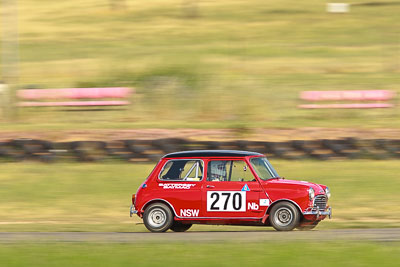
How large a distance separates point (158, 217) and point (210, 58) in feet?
90.2

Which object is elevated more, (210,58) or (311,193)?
(210,58)

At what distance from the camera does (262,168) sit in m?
10.1

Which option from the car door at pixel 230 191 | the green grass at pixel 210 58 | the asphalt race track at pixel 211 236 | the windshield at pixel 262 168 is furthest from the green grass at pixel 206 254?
the green grass at pixel 210 58

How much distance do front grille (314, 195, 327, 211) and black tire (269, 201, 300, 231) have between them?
0.32 meters

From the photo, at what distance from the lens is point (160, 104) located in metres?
22.9

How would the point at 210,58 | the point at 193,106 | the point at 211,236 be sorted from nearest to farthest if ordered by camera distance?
the point at 211,236, the point at 193,106, the point at 210,58

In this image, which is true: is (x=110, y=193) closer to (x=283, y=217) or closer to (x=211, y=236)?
(x=211, y=236)

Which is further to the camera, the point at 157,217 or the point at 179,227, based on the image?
the point at 179,227

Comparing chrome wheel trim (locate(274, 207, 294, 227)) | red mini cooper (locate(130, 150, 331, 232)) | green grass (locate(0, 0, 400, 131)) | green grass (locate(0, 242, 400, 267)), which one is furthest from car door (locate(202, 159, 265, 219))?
green grass (locate(0, 0, 400, 131))

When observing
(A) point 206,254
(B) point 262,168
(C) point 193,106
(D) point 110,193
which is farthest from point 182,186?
(C) point 193,106

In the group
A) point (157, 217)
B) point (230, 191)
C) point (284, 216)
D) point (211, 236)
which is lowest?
point (211, 236)

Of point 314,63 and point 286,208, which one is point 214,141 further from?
point 314,63

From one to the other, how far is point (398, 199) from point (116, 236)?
6.75 metres

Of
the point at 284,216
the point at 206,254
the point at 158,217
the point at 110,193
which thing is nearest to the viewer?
the point at 206,254
